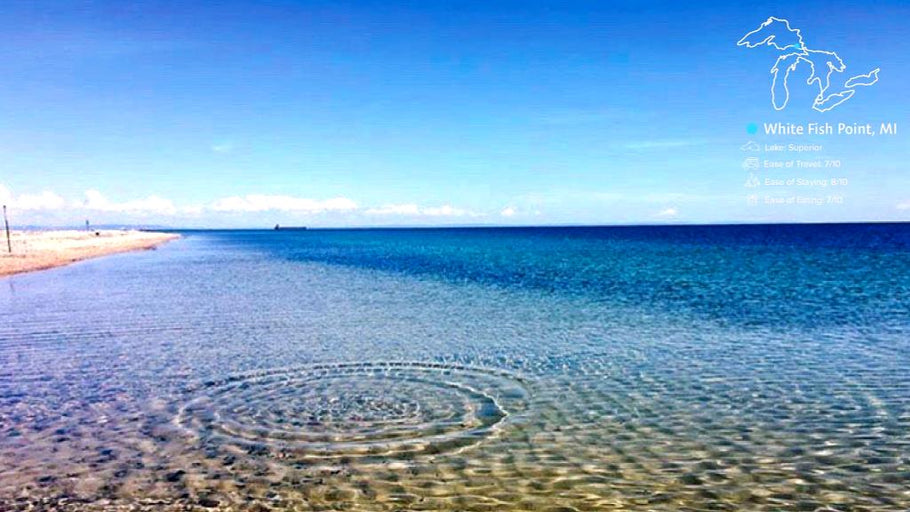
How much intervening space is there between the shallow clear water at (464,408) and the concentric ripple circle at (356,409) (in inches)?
2.8

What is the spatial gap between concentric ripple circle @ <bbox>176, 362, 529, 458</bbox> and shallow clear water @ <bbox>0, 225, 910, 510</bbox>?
2.8 inches

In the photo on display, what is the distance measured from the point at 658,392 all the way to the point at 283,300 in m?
26.7

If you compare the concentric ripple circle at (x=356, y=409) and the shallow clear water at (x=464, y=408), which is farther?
the concentric ripple circle at (x=356, y=409)

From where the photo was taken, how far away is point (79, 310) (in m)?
31.8

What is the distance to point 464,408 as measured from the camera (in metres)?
14.2

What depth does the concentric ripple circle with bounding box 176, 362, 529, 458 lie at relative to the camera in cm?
1210

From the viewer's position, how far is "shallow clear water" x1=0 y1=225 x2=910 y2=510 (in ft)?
32.7

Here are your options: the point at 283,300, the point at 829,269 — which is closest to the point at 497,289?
the point at 283,300

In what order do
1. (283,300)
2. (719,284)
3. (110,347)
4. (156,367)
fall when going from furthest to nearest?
(719,284), (283,300), (110,347), (156,367)

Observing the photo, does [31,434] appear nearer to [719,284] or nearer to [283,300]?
[283,300]

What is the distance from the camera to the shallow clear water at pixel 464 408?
995 cm

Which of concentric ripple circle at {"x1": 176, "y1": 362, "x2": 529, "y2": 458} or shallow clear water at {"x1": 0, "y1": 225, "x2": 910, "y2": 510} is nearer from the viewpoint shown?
shallow clear water at {"x1": 0, "y1": 225, "x2": 910, "y2": 510}

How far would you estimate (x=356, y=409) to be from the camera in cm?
1424

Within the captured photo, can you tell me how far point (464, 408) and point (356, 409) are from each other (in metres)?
2.48
